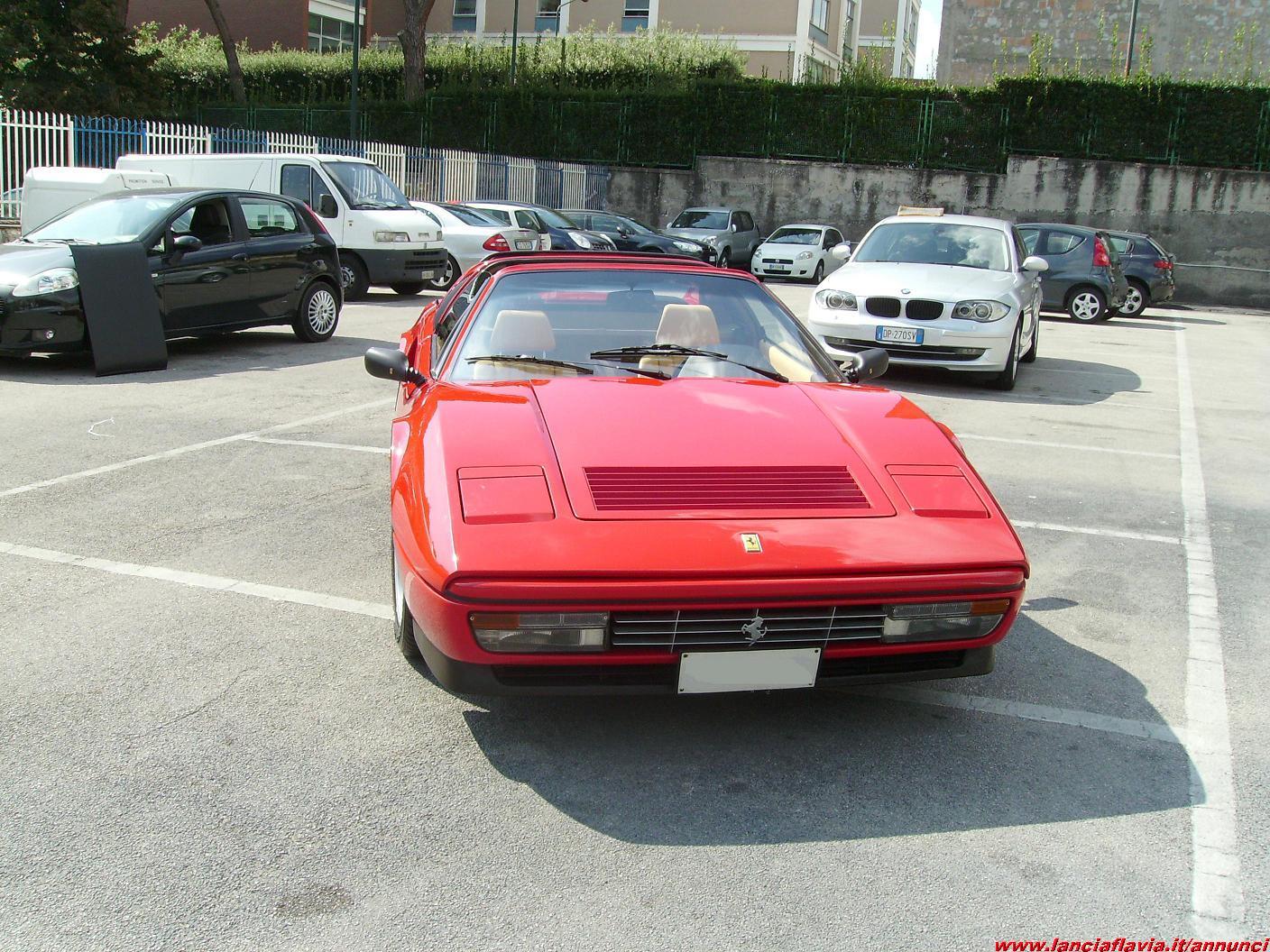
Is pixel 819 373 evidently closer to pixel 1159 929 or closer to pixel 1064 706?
pixel 1064 706

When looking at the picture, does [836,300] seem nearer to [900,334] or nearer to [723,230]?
[900,334]

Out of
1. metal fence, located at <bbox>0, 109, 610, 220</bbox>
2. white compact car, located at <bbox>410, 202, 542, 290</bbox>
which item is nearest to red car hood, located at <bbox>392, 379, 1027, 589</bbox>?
white compact car, located at <bbox>410, 202, 542, 290</bbox>

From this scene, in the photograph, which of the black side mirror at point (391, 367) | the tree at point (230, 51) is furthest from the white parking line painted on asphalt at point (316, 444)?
the tree at point (230, 51)

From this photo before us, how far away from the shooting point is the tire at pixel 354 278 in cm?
1719

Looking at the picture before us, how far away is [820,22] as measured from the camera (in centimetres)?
5256

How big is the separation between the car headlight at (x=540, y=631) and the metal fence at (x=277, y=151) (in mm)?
17126

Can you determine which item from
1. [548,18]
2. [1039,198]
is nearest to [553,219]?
[1039,198]

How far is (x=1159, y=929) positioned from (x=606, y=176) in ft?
108

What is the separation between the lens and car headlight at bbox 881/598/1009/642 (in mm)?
3396

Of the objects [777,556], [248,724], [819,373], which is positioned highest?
[819,373]

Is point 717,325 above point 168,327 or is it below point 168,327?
above

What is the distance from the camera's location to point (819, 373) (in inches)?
191

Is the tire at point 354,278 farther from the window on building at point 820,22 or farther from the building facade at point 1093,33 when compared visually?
the window on building at point 820,22

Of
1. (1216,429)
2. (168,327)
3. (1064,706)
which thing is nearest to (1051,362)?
(1216,429)
